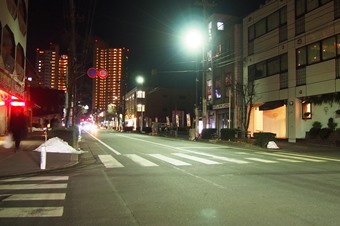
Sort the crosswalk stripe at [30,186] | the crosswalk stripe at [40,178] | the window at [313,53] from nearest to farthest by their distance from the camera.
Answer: the crosswalk stripe at [30,186], the crosswalk stripe at [40,178], the window at [313,53]

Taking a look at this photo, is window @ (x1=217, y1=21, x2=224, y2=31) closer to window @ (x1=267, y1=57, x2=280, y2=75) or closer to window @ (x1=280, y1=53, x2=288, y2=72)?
window @ (x1=267, y1=57, x2=280, y2=75)

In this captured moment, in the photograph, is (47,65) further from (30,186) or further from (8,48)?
(30,186)

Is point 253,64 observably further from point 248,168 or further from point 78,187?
point 78,187

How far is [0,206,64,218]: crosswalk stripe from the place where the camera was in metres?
7.06

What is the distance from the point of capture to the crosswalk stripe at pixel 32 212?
23.2 ft

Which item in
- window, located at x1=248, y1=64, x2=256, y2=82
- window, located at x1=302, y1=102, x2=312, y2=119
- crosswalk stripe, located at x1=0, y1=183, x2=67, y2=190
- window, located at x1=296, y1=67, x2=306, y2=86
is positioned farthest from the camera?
window, located at x1=248, y1=64, x2=256, y2=82

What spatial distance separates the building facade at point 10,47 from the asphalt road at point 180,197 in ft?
39.2

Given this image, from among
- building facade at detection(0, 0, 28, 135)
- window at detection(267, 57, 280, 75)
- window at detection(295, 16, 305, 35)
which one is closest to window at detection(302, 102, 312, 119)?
window at detection(267, 57, 280, 75)

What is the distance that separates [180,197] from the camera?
28.5 ft

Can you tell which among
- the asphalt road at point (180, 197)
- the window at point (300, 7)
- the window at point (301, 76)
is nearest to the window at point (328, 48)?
the window at point (301, 76)

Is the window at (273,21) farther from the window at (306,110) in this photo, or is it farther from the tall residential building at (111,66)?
the tall residential building at (111,66)

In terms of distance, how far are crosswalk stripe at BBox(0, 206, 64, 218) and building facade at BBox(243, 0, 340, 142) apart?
24004mm

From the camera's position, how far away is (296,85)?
3111cm

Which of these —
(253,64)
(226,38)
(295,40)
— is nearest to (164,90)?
(226,38)
